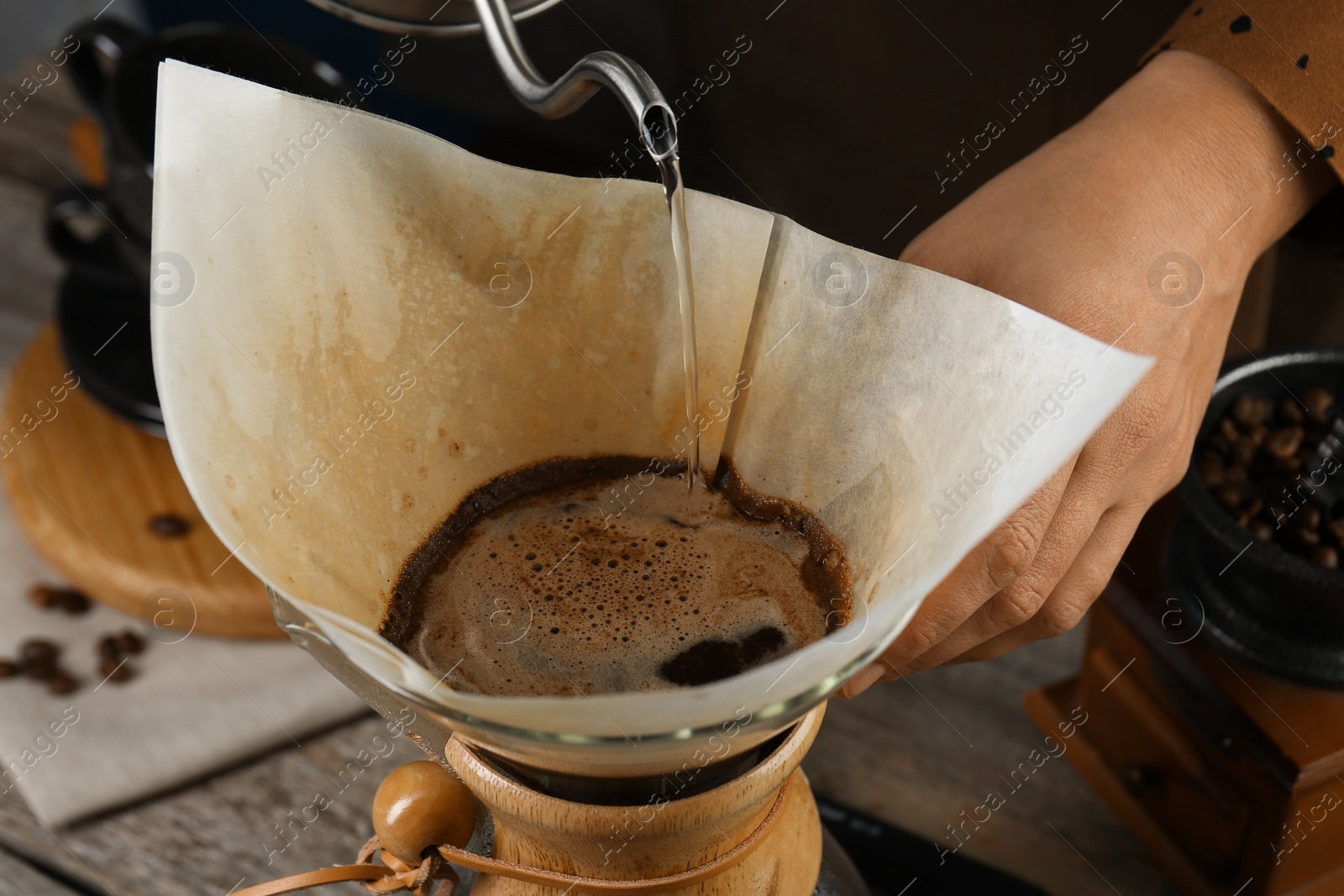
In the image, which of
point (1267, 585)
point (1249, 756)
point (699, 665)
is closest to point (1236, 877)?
point (1249, 756)

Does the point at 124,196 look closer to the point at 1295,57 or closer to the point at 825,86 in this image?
the point at 825,86

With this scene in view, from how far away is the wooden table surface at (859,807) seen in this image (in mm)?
760

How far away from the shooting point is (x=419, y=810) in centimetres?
52

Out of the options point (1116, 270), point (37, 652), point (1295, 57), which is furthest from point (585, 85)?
point (37, 652)

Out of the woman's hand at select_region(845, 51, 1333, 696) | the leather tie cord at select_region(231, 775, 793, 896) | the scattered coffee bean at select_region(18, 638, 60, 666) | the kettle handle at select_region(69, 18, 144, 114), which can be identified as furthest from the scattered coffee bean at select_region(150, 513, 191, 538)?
the woman's hand at select_region(845, 51, 1333, 696)

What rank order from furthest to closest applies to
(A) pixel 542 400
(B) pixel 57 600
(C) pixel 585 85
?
(B) pixel 57 600 < (A) pixel 542 400 < (C) pixel 585 85

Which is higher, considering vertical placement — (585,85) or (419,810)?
(585,85)

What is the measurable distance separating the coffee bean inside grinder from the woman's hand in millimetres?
62

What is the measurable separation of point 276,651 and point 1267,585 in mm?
713

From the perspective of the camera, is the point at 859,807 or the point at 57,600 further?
the point at 57,600

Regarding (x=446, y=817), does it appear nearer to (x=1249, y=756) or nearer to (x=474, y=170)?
(x=474, y=170)

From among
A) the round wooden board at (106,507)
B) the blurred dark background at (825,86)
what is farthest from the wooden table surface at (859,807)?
the blurred dark background at (825,86)

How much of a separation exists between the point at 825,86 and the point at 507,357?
0.71 meters

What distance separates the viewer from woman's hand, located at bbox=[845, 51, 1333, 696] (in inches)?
21.8
